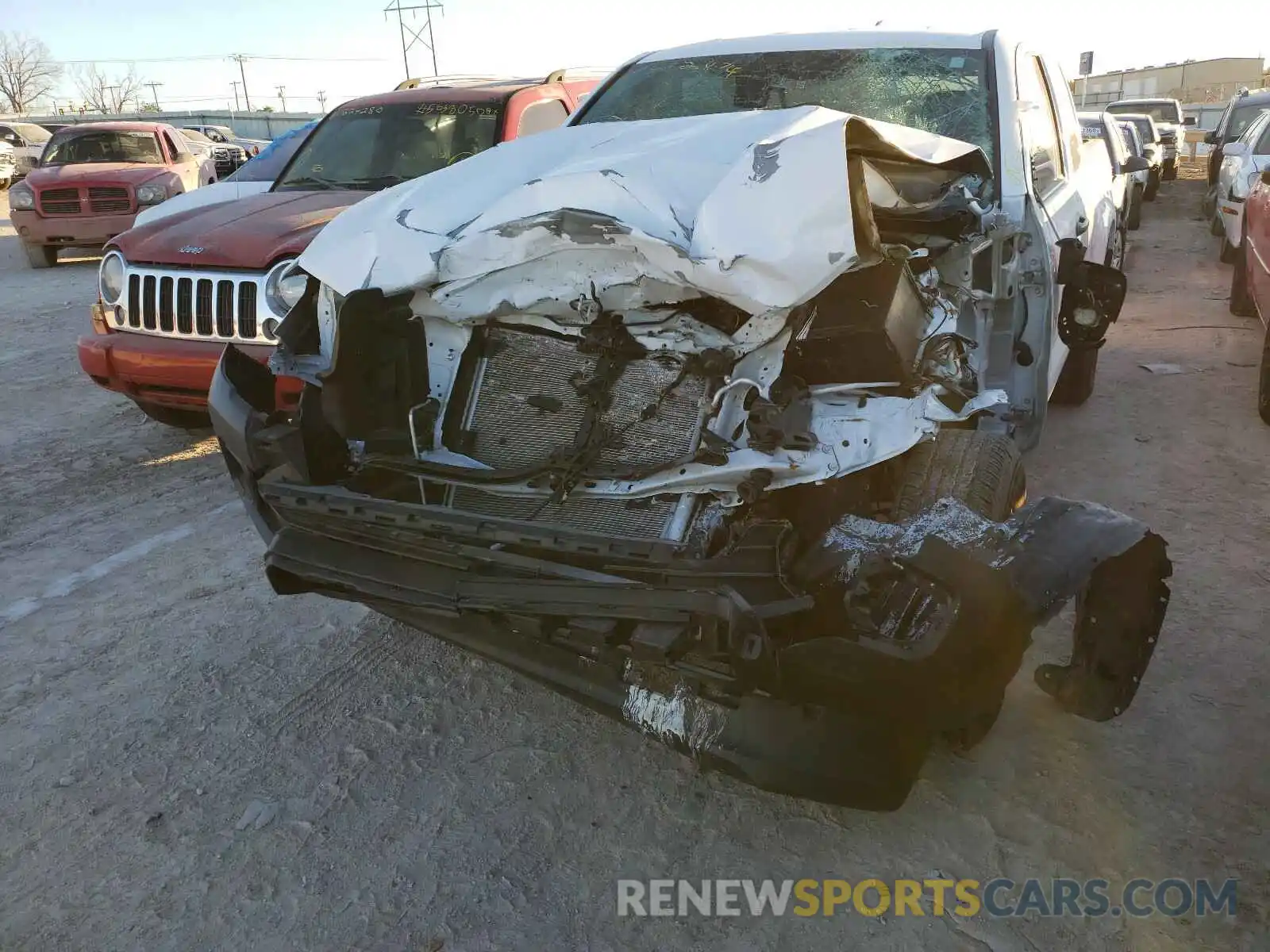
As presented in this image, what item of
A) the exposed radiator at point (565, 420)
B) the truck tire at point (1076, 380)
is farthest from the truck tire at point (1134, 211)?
the exposed radiator at point (565, 420)

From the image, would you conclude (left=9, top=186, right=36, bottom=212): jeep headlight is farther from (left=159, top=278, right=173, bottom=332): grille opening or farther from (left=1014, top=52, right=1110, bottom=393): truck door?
(left=1014, top=52, right=1110, bottom=393): truck door

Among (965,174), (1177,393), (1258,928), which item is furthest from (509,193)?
(1177,393)

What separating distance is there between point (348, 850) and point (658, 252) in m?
1.66

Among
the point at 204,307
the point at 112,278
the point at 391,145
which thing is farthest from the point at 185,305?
the point at 391,145

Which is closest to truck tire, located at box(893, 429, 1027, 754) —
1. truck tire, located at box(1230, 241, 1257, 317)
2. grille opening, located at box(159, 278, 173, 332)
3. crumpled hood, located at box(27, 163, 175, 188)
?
grille opening, located at box(159, 278, 173, 332)

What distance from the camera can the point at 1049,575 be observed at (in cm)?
189

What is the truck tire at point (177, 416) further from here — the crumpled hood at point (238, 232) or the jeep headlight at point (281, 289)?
the jeep headlight at point (281, 289)

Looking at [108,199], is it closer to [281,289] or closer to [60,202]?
[60,202]

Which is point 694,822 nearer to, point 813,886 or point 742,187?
point 813,886

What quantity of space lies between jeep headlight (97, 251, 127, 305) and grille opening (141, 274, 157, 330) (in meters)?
0.18

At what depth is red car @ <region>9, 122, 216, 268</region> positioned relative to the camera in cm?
1180

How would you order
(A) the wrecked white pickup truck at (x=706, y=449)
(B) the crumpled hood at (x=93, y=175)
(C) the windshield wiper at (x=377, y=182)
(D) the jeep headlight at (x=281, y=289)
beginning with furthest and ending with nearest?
(B) the crumpled hood at (x=93, y=175)
(C) the windshield wiper at (x=377, y=182)
(D) the jeep headlight at (x=281, y=289)
(A) the wrecked white pickup truck at (x=706, y=449)

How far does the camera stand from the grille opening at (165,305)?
15.8 ft

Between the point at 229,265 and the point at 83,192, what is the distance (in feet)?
29.2
